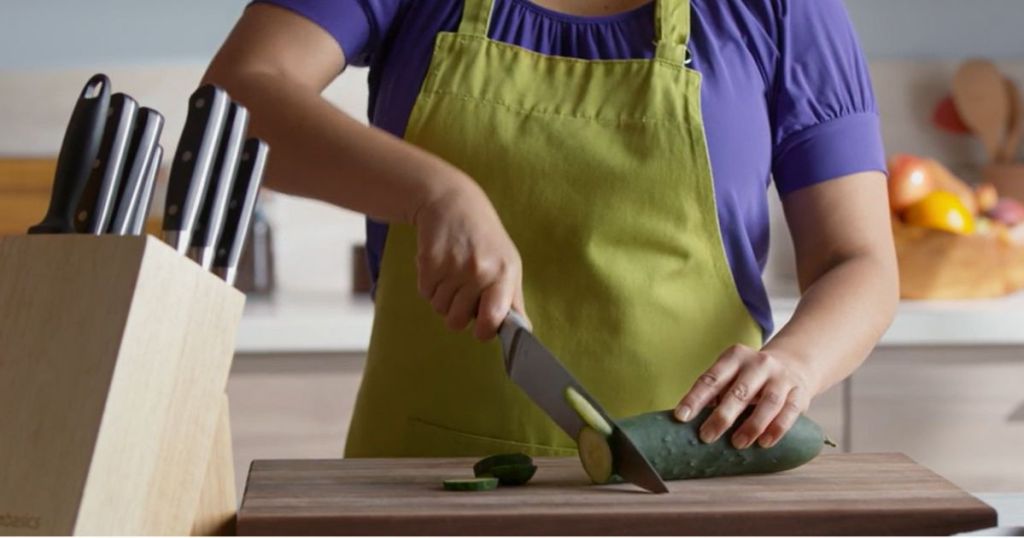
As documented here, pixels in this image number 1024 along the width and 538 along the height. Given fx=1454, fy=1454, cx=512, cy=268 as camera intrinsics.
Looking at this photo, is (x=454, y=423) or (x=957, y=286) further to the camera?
(x=957, y=286)

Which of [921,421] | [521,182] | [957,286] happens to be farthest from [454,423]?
[957,286]

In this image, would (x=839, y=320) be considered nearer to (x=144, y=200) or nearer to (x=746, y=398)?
(x=746, y=398)

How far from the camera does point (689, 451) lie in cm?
100

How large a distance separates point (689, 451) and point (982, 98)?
176 centimetres

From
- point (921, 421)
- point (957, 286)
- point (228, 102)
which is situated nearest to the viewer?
point (228, 102)

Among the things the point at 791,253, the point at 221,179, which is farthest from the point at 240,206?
the point at 791,253

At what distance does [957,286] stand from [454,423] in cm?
128

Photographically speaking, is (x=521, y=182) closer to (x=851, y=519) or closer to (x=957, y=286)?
(x=851, y=519)

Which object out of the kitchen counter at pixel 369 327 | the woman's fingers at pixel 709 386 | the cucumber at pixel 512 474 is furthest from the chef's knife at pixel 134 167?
the kitchen counter at pixel 369 327

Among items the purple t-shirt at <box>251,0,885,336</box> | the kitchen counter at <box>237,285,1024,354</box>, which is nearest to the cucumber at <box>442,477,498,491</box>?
the purple t-shirt at <box>251,0,885,336</box>

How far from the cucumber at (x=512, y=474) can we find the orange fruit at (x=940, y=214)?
141 cm

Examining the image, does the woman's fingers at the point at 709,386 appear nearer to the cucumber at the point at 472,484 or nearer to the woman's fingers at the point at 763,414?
the woman's fingers at the point at 763,414

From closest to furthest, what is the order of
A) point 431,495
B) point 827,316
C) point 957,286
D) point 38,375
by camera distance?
point 38,375 → point 431,495 → point 827,316 → point 957,286

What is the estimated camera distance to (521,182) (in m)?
1.21
